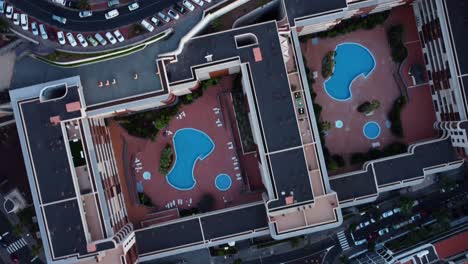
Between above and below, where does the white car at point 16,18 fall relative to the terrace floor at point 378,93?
above

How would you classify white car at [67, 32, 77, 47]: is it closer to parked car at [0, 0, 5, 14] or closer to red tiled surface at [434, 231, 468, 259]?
parked car at [0, 0, 5, 14]

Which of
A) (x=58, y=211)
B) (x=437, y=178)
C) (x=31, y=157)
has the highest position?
(x=31, y=157)

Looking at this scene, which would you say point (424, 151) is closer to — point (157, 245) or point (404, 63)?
point (404, 63)

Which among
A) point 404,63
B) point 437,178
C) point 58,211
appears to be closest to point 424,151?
point 437,178

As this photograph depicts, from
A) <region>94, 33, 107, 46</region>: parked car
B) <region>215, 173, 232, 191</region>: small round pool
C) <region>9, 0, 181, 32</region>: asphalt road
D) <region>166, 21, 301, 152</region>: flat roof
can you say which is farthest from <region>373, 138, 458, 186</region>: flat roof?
<region>94, 33, 107, 46</region>: parked car

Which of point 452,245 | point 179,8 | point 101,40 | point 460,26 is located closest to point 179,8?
point 179,8

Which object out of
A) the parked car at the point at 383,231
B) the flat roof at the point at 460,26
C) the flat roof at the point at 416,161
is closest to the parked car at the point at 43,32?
the flat roof at the point at 416,161

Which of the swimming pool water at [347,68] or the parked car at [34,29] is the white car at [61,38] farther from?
the swimming pool water at [347,68]
